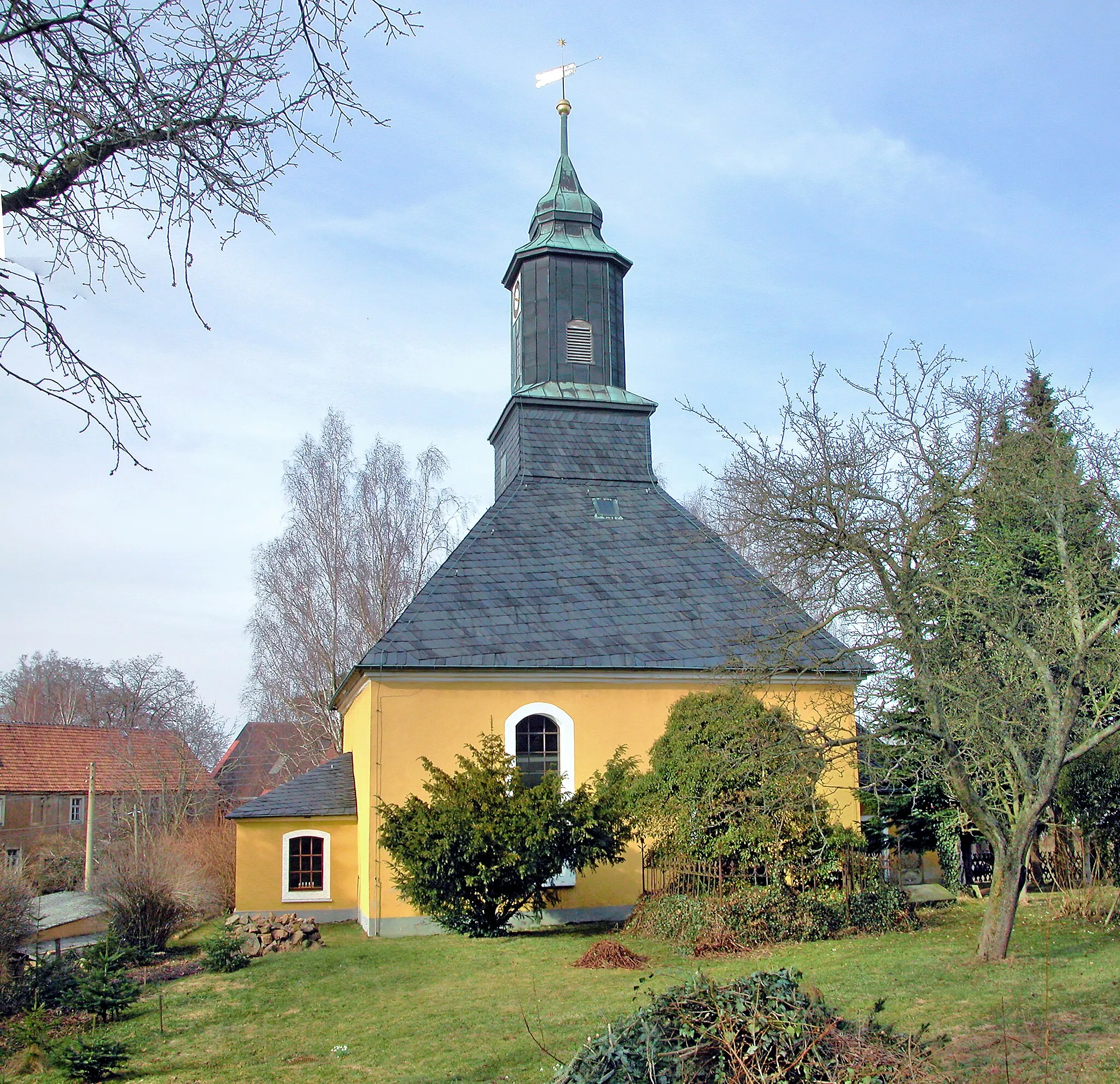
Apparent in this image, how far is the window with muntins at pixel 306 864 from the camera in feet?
55.7

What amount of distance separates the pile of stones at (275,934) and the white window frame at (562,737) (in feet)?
12.7

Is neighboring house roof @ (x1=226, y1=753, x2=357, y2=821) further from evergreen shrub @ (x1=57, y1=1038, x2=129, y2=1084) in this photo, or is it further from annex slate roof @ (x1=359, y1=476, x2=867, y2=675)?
evergreen shrub @ (x1=57, y1=1038, x2=129, y2=1084)

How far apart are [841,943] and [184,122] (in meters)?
11.9

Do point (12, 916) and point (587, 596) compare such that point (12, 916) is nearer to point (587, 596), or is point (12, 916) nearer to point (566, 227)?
point (587, 596)

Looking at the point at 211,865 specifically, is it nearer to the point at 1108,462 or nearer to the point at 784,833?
the point at 784,833

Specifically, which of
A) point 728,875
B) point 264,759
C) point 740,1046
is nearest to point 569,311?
point 728,875

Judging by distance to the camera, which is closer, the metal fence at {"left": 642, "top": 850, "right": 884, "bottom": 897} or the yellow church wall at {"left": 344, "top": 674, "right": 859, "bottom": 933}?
the metal fence at {"left": 642, "top": 850, "right": 884, "bottom": 897}

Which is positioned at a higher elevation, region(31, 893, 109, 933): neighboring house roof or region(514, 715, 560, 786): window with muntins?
region(514, 715, 560, 786): window with muntins

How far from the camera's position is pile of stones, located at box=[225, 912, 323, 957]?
1396 centimetres

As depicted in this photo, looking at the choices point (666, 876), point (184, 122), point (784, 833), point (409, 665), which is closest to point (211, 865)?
point (409, 665)

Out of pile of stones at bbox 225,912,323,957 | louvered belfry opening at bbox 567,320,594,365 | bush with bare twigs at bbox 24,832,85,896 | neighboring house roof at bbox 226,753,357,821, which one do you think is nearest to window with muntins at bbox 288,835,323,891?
neighboring house roof at bbox 226,753,357,821

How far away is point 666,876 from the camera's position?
13.9 metres

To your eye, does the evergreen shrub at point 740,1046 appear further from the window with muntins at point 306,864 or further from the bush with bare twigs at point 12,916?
the window with muntins at point 306,864

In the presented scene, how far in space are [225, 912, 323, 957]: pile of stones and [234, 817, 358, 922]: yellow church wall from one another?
185 centimetres
